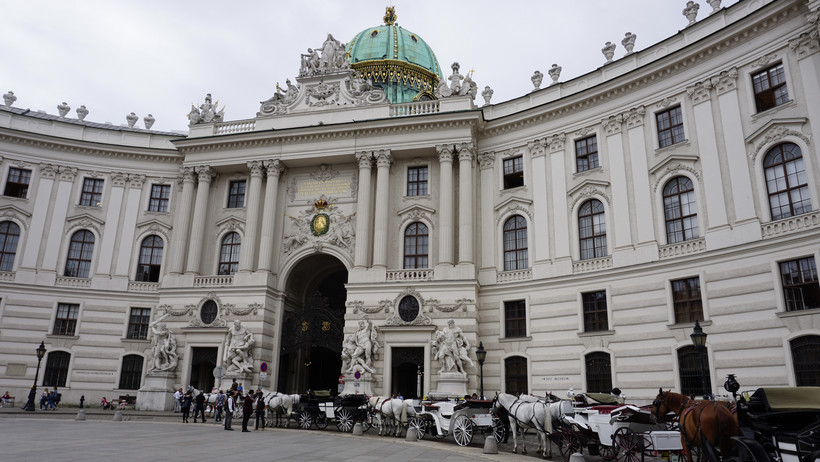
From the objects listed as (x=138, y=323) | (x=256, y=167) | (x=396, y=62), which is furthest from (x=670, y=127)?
(x=138, y=323)

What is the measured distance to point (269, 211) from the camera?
36812 mm

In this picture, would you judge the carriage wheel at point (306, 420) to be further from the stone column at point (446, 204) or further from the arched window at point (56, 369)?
the arched window at point (56, 369)

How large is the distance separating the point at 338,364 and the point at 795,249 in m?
29.7

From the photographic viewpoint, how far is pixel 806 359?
2142cm

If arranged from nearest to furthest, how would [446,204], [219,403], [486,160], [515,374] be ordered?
[219,403], [515,374], [446,204], [486,160]

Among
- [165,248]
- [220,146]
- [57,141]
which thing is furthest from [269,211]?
[57,141]

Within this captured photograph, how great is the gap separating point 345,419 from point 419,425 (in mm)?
3921

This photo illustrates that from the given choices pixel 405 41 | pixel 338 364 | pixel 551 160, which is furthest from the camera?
pixel 405 41

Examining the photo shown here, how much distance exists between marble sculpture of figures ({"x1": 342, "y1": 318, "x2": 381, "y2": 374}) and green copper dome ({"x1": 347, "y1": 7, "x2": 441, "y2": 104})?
21893 mm

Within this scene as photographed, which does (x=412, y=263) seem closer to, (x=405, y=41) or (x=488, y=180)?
(x=488, y=180)

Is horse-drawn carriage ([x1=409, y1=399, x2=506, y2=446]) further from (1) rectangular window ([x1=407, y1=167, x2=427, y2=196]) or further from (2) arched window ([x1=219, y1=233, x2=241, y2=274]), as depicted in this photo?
(2) arched window ([x1=219, y1=233, x2=241, y2=274])

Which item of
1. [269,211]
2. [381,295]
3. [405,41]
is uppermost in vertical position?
[405,41]

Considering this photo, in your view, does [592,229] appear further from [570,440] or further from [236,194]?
[236,194]

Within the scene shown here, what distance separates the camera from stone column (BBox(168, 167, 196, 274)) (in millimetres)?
37194
